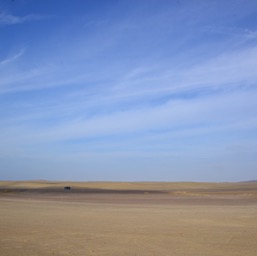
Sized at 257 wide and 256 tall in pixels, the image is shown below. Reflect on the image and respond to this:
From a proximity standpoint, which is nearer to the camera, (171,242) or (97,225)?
(171,242)

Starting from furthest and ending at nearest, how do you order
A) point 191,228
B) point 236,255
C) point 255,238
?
point 191,228
point 255,238
point 236,255

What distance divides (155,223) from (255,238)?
5.40 meters

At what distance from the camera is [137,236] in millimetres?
14164

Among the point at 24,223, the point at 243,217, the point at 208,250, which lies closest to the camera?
the point at 208,250

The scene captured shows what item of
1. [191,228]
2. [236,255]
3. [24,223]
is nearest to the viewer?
[236,255]

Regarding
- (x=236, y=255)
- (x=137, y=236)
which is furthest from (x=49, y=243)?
(x=236, y=255)

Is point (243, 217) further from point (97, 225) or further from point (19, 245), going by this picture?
point (19, 245)

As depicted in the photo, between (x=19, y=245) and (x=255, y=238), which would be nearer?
(x=19, y=245)

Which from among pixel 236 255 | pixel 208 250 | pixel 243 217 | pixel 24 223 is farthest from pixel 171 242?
pixel 243 217

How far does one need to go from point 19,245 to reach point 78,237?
8.04 feet

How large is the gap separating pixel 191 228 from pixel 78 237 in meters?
5.24

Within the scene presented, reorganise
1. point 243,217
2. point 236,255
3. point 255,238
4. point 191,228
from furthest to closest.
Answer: point 243,217 < point 191,228 < point 255,238 < point 236,255

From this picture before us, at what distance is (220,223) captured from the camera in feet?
59.6

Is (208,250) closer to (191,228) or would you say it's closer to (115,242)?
(115,242)
